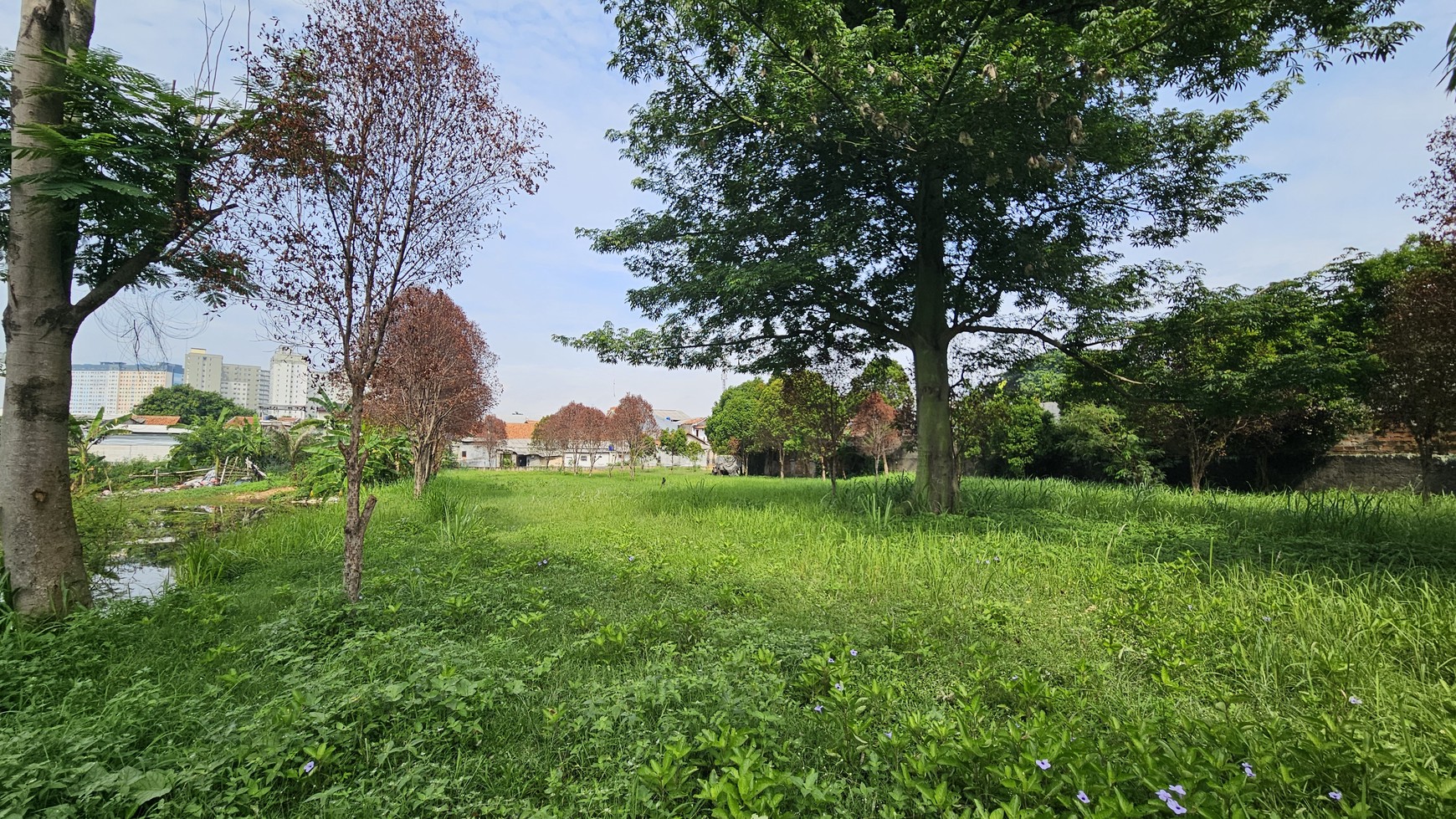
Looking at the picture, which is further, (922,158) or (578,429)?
(578,429)

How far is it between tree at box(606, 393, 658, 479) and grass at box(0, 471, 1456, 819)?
2917 cm

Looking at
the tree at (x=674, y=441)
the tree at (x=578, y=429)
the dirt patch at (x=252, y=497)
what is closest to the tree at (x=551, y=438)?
the tree at (x=578, y=429)

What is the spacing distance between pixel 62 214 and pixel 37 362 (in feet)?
3.23

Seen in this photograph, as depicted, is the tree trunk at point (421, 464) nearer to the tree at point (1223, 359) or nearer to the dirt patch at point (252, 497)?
the dirt patch at point (252, 497)

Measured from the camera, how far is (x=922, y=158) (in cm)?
676

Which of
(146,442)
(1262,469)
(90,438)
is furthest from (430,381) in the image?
(146,442)

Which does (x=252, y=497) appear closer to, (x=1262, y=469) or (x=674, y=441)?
(x=1262, y=469)

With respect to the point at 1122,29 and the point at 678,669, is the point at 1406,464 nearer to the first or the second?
the point at 1122,29

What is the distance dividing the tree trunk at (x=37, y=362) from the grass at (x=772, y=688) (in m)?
0.50

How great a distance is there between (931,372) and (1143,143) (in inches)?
161

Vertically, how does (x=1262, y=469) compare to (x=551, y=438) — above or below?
below

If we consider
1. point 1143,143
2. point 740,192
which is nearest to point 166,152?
point 740,192

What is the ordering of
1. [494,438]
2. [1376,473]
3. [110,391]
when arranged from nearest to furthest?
[1376,473] < [110,391] < [494,438]

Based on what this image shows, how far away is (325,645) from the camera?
3.24m
